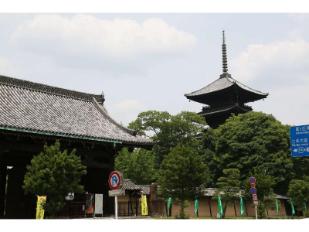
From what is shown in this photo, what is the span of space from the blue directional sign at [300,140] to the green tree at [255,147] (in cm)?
2310

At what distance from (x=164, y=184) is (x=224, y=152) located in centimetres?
2174

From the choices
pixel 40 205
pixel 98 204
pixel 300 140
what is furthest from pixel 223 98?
pixel 40 205

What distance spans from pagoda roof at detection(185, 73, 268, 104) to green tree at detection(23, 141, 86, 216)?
38.1 meters

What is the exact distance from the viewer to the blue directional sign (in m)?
20.0

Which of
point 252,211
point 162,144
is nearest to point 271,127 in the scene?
point 252,211

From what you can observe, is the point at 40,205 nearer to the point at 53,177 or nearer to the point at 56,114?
the point at 53,177

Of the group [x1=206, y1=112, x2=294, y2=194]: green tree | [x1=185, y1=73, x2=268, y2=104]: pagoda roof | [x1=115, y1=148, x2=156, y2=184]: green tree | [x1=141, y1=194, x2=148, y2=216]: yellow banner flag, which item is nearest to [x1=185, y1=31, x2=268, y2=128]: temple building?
[x1=185, y1=73, x2=268, y2=104]: pagoda roof

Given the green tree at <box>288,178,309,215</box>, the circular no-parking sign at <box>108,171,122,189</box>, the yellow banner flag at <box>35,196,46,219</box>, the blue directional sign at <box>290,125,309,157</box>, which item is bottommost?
the yellow banner flag at <box>35,196,46,219</box>

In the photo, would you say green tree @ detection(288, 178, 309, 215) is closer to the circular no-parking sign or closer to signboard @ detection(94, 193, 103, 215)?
signboard @ detection(94, 193, 103, 215)

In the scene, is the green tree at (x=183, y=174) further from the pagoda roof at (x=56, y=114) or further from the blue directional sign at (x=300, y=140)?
the blue directional sign at (x=300, y=140)

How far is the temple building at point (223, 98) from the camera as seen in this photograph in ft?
190

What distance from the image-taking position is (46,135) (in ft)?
78.8

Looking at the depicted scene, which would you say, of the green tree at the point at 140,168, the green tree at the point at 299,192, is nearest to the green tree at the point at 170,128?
the green tree at the point at 140,168

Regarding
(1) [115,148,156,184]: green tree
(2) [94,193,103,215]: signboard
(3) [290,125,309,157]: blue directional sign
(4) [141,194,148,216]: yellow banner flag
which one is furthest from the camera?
(1) [115,148,156,184]: green tree
